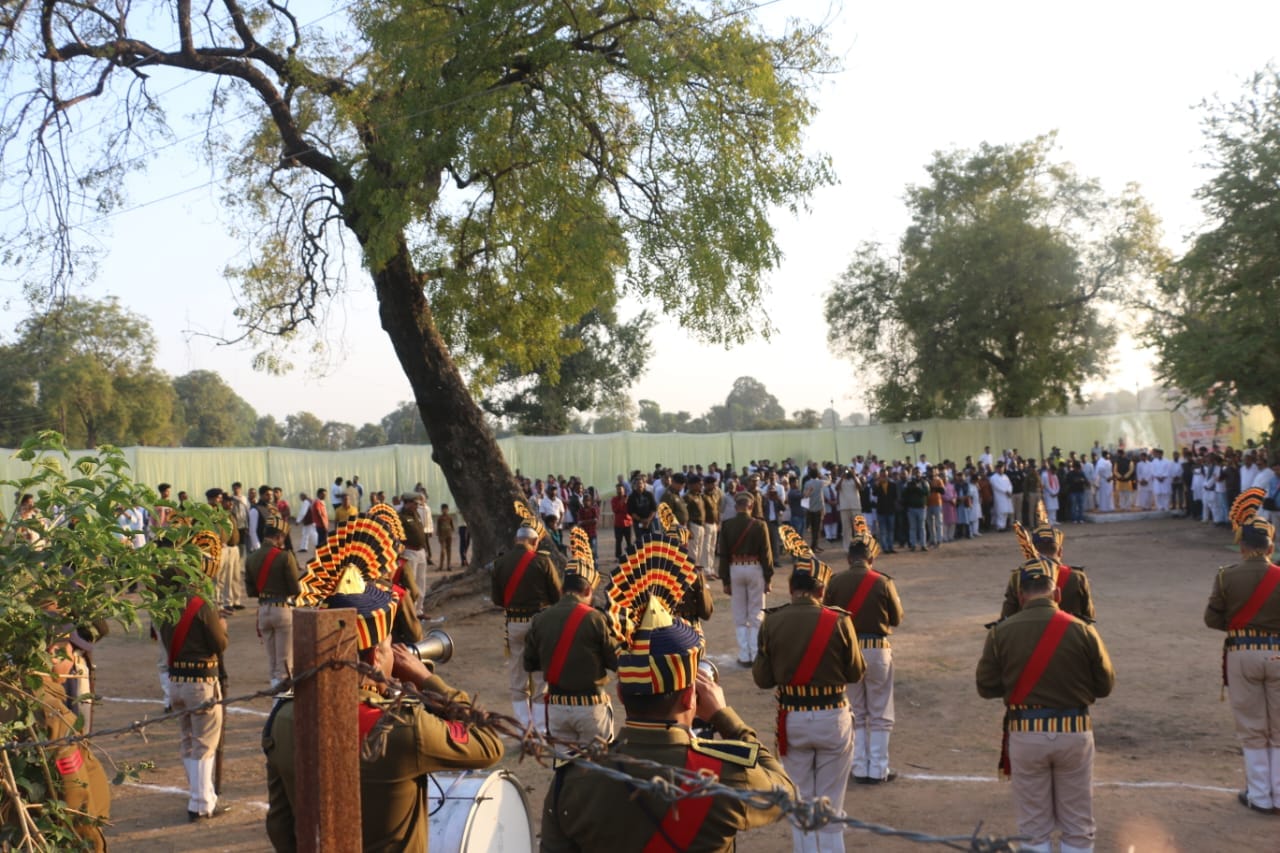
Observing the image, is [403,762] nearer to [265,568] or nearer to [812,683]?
[812,683]

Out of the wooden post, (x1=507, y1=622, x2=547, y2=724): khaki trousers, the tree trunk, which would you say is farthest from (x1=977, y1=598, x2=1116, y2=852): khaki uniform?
the tree trunk

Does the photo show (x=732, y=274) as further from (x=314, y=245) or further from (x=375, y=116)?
(x=314, y=245)

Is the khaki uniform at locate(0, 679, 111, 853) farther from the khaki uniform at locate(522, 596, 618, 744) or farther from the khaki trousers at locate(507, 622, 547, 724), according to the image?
the khaki trousers at locate(507, 622, 547, 724)

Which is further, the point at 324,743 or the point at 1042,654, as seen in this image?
the point at 1042,654

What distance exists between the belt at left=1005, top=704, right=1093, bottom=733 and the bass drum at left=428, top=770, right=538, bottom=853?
303 centimetres

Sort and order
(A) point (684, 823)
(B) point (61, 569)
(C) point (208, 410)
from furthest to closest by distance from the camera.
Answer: (C) point (208, 410)
(B) point (61, 569)
(A) point (684, 823)

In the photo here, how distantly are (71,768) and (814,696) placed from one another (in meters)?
4.32

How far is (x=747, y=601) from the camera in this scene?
13.8 m

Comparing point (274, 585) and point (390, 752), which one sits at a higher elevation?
point (390, 752)

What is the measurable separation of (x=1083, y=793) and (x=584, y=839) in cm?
398

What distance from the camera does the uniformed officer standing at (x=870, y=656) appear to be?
9.02 meters

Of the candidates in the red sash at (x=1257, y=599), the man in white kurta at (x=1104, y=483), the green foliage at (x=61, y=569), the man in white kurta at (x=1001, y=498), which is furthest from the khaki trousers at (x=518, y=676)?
the man in white kurta at (x=1104, y=483)

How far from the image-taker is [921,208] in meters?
40.4

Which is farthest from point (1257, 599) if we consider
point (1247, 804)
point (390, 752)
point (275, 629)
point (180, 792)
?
point (275, 629)
